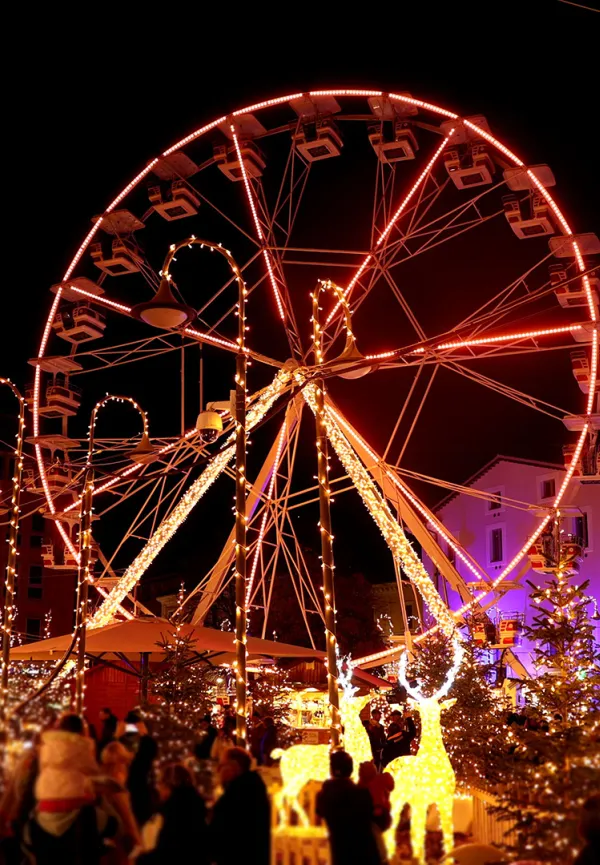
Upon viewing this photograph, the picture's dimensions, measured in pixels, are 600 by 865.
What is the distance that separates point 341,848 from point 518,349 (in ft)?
45.4

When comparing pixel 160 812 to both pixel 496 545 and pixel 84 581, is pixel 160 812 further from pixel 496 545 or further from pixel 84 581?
pixel 496 545

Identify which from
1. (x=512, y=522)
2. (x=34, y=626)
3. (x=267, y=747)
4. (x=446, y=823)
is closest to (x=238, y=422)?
(x=267, y=747)

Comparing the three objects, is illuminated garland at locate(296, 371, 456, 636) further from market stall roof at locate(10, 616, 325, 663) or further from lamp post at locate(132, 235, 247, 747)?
lamp post at locate(132, 235, 247, 747)

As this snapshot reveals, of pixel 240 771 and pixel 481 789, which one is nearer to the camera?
pixel 240 771

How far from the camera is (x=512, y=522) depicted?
152 feet

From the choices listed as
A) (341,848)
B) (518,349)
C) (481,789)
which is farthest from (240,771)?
(518,349)

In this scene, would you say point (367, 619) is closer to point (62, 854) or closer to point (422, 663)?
point (422, 663)

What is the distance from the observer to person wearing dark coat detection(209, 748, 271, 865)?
23.0ft

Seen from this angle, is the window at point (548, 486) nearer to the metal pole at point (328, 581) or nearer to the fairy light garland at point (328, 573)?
the fairy light garland at point (328, 573)

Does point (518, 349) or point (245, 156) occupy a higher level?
point (245, 156)

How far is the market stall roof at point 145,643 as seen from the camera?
1888cm

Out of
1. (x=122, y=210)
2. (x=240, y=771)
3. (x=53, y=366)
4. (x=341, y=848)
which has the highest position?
(x=122, y=210)

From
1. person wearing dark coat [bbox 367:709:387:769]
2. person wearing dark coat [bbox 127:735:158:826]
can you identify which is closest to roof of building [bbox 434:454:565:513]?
person wearing dark coat [bbox 367:709:387:769]

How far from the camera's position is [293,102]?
2156 cm
